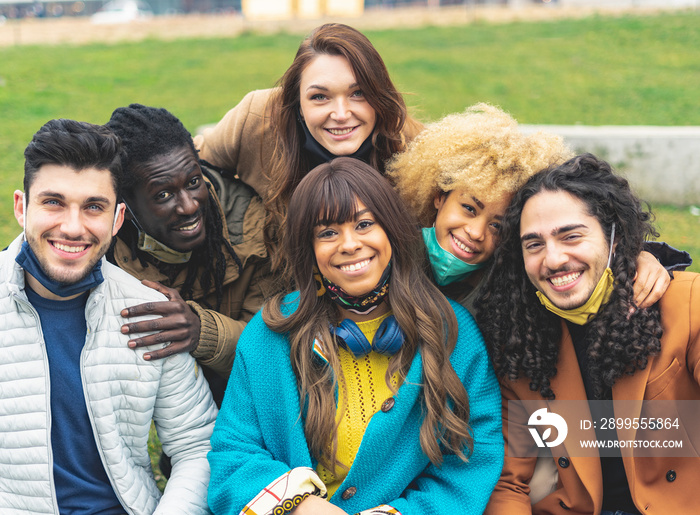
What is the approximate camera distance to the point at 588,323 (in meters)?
3.30

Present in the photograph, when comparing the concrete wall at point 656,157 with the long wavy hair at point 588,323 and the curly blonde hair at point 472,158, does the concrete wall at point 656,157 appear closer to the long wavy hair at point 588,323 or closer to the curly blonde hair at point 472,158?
the curly blonde hair at point 472,158

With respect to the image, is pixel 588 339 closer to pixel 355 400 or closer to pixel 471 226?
pixel 471 226

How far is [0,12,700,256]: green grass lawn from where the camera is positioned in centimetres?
1224

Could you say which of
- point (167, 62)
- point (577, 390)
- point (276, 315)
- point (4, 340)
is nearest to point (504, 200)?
point (577, 390)

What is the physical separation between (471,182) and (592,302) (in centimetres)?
83

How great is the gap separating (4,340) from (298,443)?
54.9 inches

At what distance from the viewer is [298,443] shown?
3.12m

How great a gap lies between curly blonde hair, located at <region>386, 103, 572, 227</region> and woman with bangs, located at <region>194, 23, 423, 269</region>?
0.85 feet

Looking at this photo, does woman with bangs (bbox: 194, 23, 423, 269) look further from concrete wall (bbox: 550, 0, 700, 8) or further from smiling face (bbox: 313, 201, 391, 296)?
concrete wall (bbox: 550, 0, 700, 8)

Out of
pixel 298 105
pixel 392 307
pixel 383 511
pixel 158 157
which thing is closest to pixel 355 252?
pixel 392 307

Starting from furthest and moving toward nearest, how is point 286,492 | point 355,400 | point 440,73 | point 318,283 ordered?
point 440,73
point 318,283
point 355,400
point 286,492

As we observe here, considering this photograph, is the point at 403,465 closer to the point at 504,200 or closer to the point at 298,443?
the point at 298,443

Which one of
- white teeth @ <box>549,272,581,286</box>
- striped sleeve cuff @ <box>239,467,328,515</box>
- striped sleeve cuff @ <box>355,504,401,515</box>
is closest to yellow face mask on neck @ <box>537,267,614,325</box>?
white teeth @ <box>549,272,581,286</box>

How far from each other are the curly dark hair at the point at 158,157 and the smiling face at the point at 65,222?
41 centimetres
